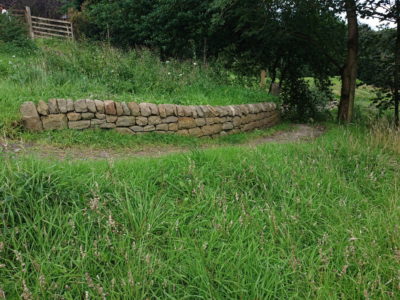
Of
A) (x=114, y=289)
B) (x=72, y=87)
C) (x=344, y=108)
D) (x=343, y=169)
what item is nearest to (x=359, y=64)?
(x=344, y=108)

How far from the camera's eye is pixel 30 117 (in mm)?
4781

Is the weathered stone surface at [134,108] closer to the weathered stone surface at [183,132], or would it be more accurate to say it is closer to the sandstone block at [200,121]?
the weathered stone surface at [183,132]

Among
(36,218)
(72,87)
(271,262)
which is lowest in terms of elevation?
(271,262)

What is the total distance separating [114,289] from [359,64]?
9.82m

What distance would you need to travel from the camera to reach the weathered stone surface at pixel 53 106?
4.98m

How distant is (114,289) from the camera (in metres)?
2.07

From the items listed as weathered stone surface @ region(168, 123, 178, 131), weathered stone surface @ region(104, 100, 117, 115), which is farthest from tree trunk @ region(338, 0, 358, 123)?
weathered stone surface @ region(104, 100, 117, 115)

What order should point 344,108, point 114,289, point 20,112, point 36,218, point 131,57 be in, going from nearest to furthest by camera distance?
1. point 114,289
2. point 36,218
3. point 20,112
4. point 131,57
5. point 344,108

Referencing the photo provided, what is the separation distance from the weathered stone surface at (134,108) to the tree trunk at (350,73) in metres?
5.84

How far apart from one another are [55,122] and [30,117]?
1.20 feet

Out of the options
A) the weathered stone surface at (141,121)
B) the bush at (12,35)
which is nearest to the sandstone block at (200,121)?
the weathered stone surface at (141,121)

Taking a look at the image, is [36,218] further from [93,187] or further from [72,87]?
[72,87]

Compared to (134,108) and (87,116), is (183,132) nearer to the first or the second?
(134,108)

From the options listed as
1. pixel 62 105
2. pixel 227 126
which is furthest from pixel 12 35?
pixel 227 126
